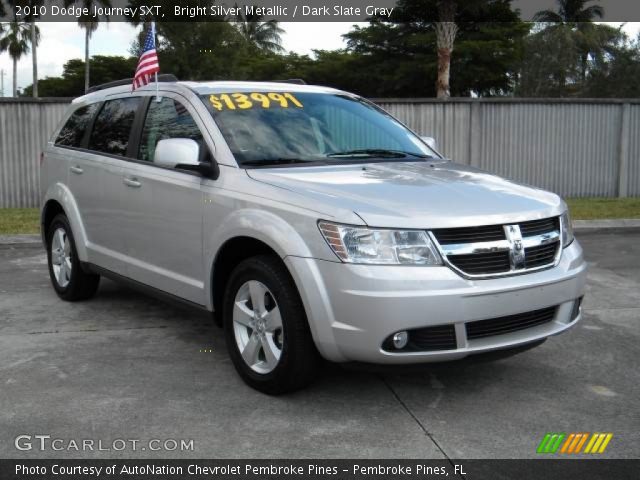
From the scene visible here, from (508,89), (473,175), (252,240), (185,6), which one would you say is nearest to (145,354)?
(252,240)

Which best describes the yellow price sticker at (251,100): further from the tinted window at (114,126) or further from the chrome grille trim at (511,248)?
the chrome grille trim at (511,248)

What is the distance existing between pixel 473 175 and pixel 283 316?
1527 millimetres

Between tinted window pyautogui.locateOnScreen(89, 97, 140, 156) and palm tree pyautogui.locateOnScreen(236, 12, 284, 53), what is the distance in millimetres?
59763

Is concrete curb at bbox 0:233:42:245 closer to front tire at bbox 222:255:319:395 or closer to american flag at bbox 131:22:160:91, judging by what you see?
american flag at bbox 131:22:160:91

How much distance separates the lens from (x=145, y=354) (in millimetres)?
5176

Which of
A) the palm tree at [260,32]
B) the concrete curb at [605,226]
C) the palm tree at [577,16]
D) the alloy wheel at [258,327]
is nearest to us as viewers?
the alloy wheel at [258,327]

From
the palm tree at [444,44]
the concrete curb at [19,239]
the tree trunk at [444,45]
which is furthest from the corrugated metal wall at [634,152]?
the concrete curb at [19,239]

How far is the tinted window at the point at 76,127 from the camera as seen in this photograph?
6.45 m

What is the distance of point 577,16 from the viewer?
6034cm

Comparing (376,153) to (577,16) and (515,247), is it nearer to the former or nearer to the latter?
(515,247)

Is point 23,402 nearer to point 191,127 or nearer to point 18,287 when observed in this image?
point 191,127

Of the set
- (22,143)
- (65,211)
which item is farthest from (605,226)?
(22,143)

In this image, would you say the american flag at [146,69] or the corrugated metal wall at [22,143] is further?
the corrugated metal wall at [22,143]

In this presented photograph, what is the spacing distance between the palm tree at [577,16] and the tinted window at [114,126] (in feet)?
175
